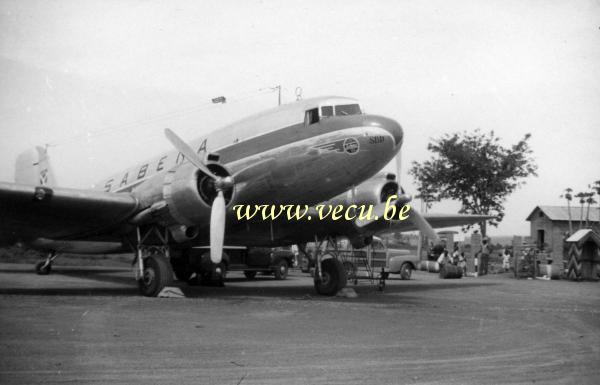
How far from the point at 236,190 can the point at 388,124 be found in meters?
3.61

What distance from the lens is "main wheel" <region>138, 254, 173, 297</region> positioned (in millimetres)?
12578

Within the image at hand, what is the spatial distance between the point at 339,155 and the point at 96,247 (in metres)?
12.8

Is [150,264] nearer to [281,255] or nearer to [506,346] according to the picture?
[506,346]

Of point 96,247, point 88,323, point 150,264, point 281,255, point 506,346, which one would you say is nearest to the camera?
point 506,346

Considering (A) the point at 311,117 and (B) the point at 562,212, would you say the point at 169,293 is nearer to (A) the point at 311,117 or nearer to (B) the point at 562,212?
(A) the point at 311,117

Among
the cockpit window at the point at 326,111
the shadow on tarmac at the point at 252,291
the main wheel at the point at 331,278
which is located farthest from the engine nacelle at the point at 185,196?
the main wheel at the point at 331,278

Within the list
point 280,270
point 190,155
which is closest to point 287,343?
point 190,155

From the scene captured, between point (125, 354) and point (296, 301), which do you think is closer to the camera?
point (125, 354)

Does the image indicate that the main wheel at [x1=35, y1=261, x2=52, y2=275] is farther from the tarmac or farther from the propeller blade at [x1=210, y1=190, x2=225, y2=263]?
the propeller blade at [x1=210, y1=190, x2=225, y2=263]

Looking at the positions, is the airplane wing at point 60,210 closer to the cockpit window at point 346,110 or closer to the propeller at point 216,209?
the propeller at point 216,209

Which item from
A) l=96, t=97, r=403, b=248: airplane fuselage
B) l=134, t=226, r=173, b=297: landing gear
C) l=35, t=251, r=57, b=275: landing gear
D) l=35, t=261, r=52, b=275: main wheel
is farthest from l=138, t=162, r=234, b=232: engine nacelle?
l=35, t=261, r=52, b=275: main wheel

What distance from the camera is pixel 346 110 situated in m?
12.1

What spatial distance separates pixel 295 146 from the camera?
39.8ft

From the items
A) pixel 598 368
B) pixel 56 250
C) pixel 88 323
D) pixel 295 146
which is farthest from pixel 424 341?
pixel 56 250
